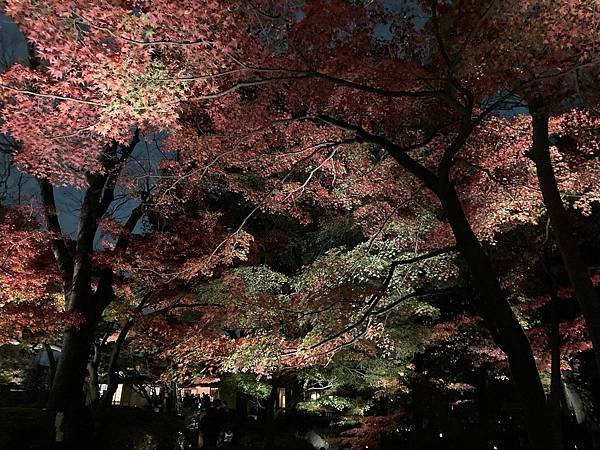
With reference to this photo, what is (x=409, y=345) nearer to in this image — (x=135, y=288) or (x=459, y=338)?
(x=459, y=338)

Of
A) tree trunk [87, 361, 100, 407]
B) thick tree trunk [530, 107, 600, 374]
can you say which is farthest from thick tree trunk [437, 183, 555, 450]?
tree trunk [87, 361, 100, 407]

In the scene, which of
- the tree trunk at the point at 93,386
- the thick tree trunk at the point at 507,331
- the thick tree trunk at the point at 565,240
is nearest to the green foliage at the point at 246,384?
the tree trunk at the point at 93,386

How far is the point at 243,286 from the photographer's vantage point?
42.4ft

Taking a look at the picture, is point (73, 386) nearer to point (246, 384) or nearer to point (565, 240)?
point (246, 384)

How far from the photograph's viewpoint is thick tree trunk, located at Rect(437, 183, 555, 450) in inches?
206

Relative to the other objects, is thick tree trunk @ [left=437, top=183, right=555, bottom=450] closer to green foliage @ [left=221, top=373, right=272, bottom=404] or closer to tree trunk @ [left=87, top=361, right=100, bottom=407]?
green foliage @ [left=221, top=373, right=272, bottom=404]

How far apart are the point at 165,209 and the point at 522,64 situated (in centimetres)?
831

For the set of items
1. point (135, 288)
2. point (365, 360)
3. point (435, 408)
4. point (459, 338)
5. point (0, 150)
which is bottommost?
point (435, 408)

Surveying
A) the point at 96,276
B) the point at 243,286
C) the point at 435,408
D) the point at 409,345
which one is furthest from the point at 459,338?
the point at 96,276

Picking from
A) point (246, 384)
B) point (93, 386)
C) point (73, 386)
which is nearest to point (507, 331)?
point (73, 386)

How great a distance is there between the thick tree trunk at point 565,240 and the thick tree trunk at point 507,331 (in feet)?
3.90

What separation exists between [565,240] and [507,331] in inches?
75.9

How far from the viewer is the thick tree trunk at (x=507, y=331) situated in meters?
5.23

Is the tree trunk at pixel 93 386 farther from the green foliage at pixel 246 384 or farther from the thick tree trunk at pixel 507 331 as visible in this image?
the thick tree trunk at pixel 507 331
